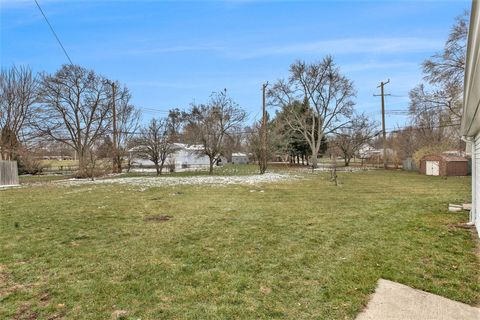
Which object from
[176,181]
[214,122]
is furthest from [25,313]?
[214,122]

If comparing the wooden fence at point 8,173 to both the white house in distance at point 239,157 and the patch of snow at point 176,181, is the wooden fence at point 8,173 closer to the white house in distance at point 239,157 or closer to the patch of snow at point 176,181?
the patch of snow at point 176,181

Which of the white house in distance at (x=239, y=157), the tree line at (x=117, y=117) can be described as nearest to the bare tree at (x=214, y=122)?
the tree line at (x=117, y=117)

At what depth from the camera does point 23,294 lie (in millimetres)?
3152

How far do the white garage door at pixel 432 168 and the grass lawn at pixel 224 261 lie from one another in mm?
16289

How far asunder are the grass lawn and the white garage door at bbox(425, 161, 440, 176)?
16.3m

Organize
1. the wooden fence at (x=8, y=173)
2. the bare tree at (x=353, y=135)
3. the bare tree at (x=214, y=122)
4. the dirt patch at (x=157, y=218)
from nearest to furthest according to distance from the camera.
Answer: the dirt patch at (x=157, y=218)
the wooden fence at (x=8, y=173)
the bare tree at (x=214, y=122)
the bare tree at (x=353, y=135)

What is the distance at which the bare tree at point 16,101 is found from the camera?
992 inches

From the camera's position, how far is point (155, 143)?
22.5m

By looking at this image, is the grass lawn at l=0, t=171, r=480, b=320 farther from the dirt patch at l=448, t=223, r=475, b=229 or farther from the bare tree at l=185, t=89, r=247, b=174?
the bare tree at l=185, t=89, r=247, b=174

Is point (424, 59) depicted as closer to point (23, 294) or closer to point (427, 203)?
point (427, 203)

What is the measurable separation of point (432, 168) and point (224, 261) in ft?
73.2

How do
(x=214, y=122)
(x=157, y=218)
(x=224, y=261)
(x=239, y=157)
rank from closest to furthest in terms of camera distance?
(x=224, y=261) < (x=157, y=218) < (x=214, y=122) < (x=239, y=157)

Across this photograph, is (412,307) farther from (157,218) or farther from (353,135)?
(353,135)

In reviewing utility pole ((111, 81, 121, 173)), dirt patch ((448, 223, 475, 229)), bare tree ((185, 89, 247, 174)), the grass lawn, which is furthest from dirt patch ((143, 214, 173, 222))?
utility pole ((111, 81, 121, 173))
